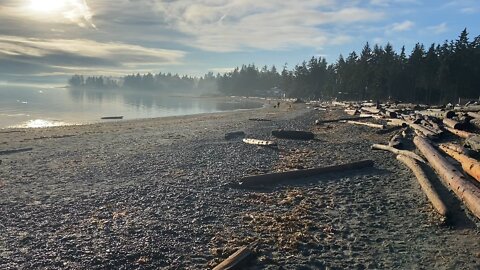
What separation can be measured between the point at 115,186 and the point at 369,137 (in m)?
14.9

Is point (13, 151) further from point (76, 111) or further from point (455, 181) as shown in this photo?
point (76, 111)

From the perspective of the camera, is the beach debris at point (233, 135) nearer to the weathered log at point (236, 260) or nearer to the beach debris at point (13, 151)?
the beach debris at point (13, 151)

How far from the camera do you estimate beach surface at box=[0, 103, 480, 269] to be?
667cm

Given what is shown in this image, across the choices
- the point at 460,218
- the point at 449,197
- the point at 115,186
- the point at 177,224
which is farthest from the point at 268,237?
the point at 115,186

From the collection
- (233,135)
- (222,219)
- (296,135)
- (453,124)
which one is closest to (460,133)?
(453,124)

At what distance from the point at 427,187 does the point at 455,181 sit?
2.21ft

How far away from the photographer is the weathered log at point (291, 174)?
11734 millimetres

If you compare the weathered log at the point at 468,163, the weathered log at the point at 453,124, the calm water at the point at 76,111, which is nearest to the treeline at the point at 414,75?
the calm water at the point at 76,111

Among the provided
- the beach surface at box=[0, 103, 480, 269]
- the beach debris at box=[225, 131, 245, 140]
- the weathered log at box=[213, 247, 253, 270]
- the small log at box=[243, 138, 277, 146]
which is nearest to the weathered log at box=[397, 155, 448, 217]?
the beach surface at box=[0, 103, 480, 269]

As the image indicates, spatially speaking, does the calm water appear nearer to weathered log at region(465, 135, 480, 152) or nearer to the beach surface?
the beach surface

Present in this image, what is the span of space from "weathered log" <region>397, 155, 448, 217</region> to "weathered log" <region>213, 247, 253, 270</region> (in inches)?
Answer: 176

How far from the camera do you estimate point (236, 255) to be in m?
6.46

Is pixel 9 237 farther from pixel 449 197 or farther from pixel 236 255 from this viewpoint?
pixel 449 197

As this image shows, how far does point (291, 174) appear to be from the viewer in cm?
1237
